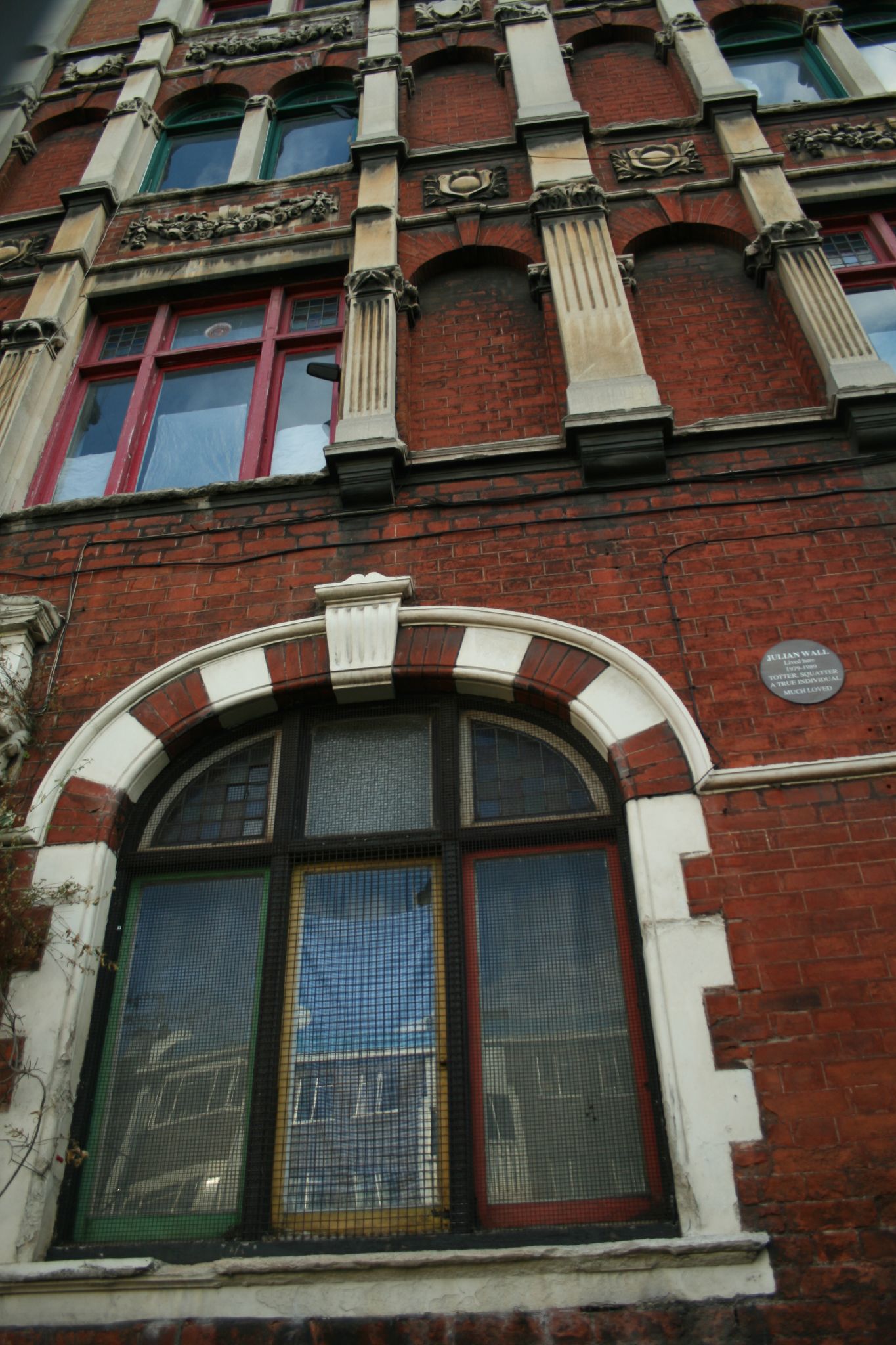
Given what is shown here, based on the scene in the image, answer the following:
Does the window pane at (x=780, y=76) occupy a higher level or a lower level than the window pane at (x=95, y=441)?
higher

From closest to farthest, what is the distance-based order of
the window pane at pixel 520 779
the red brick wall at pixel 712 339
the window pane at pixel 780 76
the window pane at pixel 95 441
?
the window pane at pixel 520 779, the red brick wall at pixel 712 339, the window pane at pixel 95 441, the window pane at pixel 780 76

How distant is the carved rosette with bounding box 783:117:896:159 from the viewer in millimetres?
8500

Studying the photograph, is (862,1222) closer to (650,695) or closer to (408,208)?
(650,695)

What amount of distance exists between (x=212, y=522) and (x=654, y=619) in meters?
2.93

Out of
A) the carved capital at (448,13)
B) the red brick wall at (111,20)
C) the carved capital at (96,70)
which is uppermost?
the red brick wall at (111,20)

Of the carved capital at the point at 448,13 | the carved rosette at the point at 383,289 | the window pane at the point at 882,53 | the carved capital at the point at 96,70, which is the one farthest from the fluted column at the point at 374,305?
the window pane at the point at 882,53

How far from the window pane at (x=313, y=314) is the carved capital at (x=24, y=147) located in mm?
4688

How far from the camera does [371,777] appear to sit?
5.43m

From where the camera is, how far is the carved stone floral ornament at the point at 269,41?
436 inches

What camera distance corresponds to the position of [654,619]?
213 inches

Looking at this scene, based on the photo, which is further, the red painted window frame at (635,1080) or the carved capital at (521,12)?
the carved capital at (521,12)

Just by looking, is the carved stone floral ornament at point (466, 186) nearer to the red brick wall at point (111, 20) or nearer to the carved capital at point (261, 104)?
the carved capital at point (261, 104)

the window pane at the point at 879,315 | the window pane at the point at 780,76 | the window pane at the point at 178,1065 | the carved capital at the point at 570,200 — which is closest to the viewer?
the window pane at the point at 178,1065

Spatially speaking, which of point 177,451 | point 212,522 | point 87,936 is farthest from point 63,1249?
point 177,451
